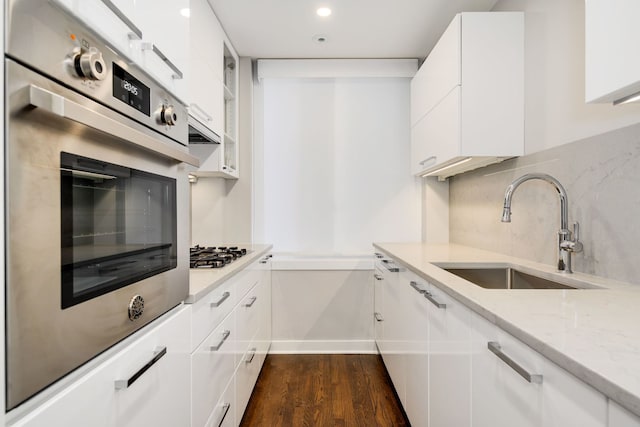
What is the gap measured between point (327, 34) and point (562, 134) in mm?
1678

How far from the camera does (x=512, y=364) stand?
75 cm

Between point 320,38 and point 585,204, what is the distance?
200 centimetres

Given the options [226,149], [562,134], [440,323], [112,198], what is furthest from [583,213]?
[226,149]

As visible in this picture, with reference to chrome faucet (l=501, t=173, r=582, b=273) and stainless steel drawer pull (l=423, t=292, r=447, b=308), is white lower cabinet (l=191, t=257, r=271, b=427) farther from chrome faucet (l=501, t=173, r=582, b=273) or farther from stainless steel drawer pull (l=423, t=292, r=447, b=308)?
chrome faucet (l=501, t=173, r=582, b=273)

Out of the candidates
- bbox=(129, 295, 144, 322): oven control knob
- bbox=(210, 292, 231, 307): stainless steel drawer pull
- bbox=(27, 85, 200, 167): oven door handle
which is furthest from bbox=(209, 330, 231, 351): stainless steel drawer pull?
bbox=(27, 85, 200, 167): oven door handle

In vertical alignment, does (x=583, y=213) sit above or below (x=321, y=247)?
above

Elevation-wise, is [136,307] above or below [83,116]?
below

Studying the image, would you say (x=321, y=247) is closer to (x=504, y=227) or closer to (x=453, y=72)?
(x=504, y=227)

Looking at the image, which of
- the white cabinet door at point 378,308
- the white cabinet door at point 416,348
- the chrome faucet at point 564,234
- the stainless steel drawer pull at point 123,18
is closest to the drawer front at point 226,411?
the white cabinet door at point 416,348

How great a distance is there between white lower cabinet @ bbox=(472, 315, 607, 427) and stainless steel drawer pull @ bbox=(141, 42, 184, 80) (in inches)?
45.2

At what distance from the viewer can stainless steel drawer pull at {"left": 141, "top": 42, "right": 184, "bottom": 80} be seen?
35.5 inches

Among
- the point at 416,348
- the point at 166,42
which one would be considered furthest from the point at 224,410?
the point at 166,42

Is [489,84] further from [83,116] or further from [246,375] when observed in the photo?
[246,375]

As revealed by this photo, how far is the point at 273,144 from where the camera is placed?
3008mm
